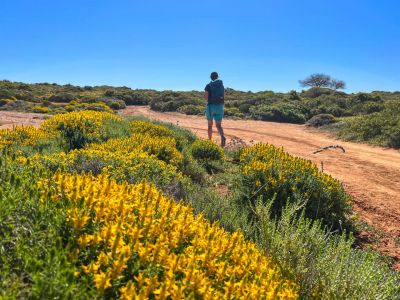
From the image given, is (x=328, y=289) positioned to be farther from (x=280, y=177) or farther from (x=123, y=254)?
(x=280, y=177)

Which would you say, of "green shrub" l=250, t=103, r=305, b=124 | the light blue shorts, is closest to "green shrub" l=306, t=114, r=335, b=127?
"green shrub" l=250, t=103, r=305, b=124

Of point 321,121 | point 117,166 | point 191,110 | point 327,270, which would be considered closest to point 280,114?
point 321,121

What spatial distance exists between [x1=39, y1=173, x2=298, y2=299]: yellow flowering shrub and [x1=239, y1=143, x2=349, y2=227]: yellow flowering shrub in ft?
9.60

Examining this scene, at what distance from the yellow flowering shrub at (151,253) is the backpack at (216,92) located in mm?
8682

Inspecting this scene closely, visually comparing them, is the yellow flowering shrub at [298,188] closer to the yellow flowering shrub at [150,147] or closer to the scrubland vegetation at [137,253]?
the scrubland vegetation at [137,253]

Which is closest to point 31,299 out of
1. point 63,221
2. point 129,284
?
point 129,284

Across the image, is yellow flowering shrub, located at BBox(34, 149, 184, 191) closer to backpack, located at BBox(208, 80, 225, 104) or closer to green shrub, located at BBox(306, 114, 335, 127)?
backpack, located at BBox(208, 80, 225, 104)

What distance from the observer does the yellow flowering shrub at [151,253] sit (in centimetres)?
207

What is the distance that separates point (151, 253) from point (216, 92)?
9538 mm

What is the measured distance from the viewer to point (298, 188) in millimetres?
6043

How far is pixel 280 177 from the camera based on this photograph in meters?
5.92

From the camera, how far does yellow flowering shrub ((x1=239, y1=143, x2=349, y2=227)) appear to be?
5.88 m

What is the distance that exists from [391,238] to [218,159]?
452cm

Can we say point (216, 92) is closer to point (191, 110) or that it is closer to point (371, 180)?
point (371, 180)
